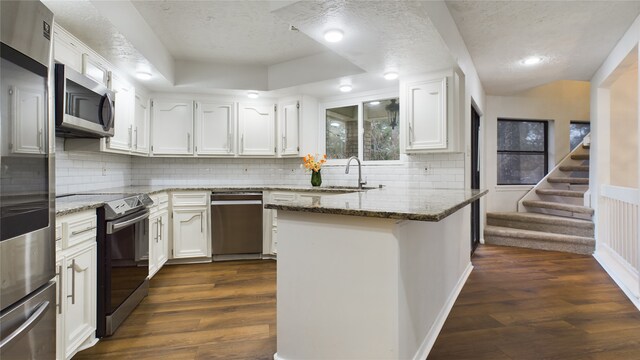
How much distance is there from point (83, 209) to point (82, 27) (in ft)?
4.32

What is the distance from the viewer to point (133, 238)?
2.43 meters

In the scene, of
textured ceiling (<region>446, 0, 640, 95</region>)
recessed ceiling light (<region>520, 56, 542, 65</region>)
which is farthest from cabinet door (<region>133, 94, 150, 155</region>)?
recessed ceiling light (<region>520, 56, 542, 65</region>)

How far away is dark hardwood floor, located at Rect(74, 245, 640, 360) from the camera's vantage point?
1.95 metres

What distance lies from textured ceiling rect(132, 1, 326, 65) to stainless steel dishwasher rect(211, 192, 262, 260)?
63.2 inches

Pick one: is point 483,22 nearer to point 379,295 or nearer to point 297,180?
point 379,295

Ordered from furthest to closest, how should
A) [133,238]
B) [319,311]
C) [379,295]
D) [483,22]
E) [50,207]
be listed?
[483,22] < [133,238] < [319,311] < [379,295] < [50,207]

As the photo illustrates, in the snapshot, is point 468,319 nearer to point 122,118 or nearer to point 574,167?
point 122,118

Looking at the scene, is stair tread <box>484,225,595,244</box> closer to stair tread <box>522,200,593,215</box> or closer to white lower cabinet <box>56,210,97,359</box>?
stair tread <box>522,200,593,215</box>

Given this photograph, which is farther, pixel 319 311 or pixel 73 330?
pixel 73 330

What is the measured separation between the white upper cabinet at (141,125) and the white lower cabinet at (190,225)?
0.64 meters

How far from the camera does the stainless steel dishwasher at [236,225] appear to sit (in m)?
3.87

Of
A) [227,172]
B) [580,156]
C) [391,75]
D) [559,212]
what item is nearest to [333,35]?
[391,75]

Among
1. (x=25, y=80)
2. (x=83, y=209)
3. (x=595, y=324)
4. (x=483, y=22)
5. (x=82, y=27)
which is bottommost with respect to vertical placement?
(x=595, y=324)

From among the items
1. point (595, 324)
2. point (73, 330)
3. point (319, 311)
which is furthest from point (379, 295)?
point (595, 324)
